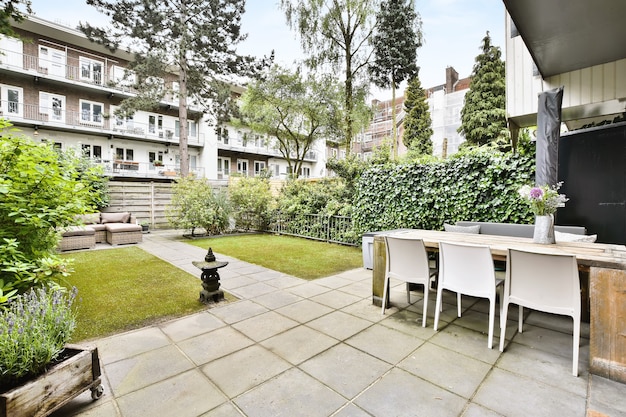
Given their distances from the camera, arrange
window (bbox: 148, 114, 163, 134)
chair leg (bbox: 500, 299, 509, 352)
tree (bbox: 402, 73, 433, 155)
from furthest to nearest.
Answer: tree (bbox: 402, 73, 433, 155) < window (bbox: 148, 114, 163, 134) < chair leg (bbox: 500, 299, 509, 352)

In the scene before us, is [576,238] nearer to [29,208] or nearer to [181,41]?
[29,208]

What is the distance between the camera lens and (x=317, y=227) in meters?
8.66

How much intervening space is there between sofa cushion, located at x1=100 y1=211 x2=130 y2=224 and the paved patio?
293 inches

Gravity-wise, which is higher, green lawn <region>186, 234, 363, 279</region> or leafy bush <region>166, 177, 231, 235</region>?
leafy bush <region>166, 177, 231, 235</region>

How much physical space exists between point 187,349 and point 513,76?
6.82 m

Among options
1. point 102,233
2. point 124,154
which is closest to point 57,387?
point 102,233

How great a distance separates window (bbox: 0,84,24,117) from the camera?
1307 centimetres

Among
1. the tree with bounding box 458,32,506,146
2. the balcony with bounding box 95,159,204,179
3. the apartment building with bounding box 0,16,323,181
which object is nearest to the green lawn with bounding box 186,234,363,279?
the apartment building with bounding box 0,16,323,181

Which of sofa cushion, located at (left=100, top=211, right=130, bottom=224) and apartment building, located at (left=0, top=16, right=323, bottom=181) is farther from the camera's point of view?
apartment building, located at (left=0, top=16, right=323, bottom=181)

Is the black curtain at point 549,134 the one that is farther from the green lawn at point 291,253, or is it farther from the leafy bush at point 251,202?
the leafy bush at point 251,202

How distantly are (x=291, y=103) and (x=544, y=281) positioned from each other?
45.8ft

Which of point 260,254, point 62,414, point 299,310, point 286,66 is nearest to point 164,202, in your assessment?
point 260,254

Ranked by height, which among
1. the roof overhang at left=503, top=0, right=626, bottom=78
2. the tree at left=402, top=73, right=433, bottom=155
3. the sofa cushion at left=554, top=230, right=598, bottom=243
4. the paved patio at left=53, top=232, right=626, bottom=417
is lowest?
the paved patio at left=53, top=232, right=626, bottom=417

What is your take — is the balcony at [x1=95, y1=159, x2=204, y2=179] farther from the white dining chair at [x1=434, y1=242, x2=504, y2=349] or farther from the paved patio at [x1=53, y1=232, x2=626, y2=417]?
the white dining chair at [x1=434, y1=242, x2=504, y2=349]
